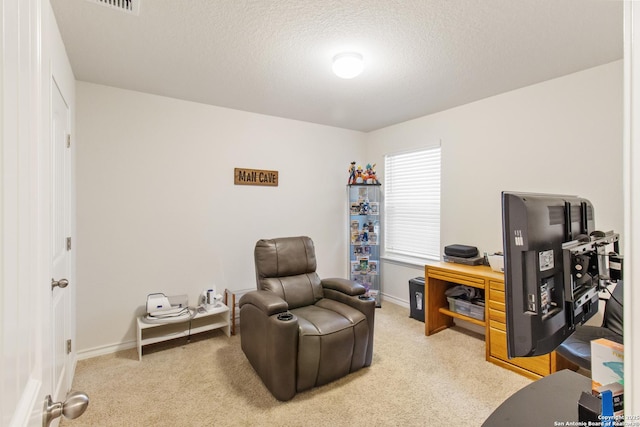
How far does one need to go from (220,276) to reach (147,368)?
1097mm

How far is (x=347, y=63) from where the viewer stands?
220 centimetres

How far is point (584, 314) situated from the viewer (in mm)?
907

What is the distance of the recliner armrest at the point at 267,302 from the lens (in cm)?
224

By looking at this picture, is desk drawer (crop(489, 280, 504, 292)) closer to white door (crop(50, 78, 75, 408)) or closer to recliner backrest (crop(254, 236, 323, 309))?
recliner backrest (crop(254, 236, 323, 309))

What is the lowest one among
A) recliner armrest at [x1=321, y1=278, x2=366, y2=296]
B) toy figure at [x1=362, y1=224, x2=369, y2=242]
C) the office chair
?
the office chair

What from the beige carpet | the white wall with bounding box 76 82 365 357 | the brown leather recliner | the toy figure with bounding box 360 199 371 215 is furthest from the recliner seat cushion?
the toy figure with bounding box 360 199 371 215

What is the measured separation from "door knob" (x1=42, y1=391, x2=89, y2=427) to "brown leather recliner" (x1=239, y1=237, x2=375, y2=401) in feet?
4.85

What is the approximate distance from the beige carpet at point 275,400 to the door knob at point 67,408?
150cm

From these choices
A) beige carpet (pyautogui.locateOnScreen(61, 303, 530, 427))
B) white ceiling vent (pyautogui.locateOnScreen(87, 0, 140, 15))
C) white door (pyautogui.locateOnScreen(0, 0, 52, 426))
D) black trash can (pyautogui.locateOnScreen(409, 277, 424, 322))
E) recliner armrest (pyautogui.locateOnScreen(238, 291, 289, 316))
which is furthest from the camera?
black trash can (pyautogui.locateOnScreen(409, 277, 424, 322))

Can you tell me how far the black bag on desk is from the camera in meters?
3.15

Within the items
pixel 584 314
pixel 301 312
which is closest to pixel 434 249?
pixel 301 312

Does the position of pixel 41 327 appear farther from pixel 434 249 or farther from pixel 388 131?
pixel 388 131

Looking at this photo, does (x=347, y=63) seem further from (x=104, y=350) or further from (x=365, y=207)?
(x=104, y=350)

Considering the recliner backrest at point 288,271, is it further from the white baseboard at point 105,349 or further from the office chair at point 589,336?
the office chair at point 589,336
